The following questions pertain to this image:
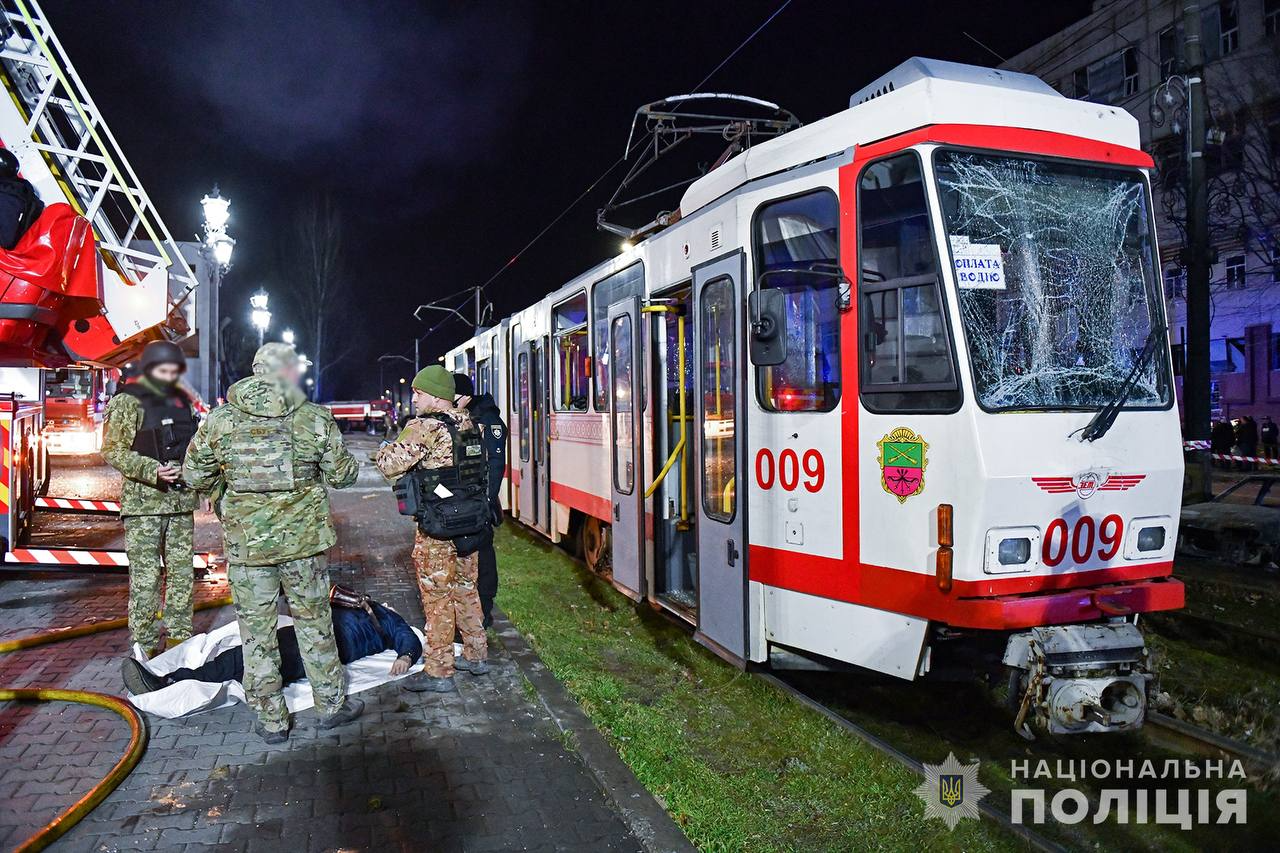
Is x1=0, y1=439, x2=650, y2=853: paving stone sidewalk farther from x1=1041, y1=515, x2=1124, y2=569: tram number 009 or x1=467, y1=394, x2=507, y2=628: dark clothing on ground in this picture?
x1=1041, y1=515, x2=1124, y2=569: tram number 009

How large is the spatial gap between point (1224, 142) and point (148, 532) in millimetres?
23684

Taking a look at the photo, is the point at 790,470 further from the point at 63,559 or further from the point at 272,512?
the point at 63,559

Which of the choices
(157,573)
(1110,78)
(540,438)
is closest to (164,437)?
(157,573)

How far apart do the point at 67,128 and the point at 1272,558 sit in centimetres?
1293

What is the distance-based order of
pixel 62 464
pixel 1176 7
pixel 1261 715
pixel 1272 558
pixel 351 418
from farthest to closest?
pixel 351 418
pixel 1176 7
pixel 62 464
pixel 1272 558
pixel 1261 715

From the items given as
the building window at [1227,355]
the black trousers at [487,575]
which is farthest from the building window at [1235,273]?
the black trousers at [487,575]

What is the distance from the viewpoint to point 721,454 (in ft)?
19.3

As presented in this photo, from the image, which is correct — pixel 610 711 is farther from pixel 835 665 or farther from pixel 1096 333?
pixel 1096 333

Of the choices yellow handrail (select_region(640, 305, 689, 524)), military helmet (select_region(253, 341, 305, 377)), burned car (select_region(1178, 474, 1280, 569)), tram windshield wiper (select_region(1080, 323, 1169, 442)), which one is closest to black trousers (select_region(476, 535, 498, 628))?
yellow handrail (select_region(640, 305, 689, 524))

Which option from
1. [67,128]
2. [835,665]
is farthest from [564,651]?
[67,128]

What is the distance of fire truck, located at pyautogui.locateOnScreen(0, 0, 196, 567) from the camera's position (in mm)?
6285

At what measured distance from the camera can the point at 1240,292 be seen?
27609 mm

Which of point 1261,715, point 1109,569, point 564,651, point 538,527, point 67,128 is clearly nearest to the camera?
point 1109,569

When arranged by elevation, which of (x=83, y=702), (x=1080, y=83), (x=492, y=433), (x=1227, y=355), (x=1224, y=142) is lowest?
(x=83, y=702)
